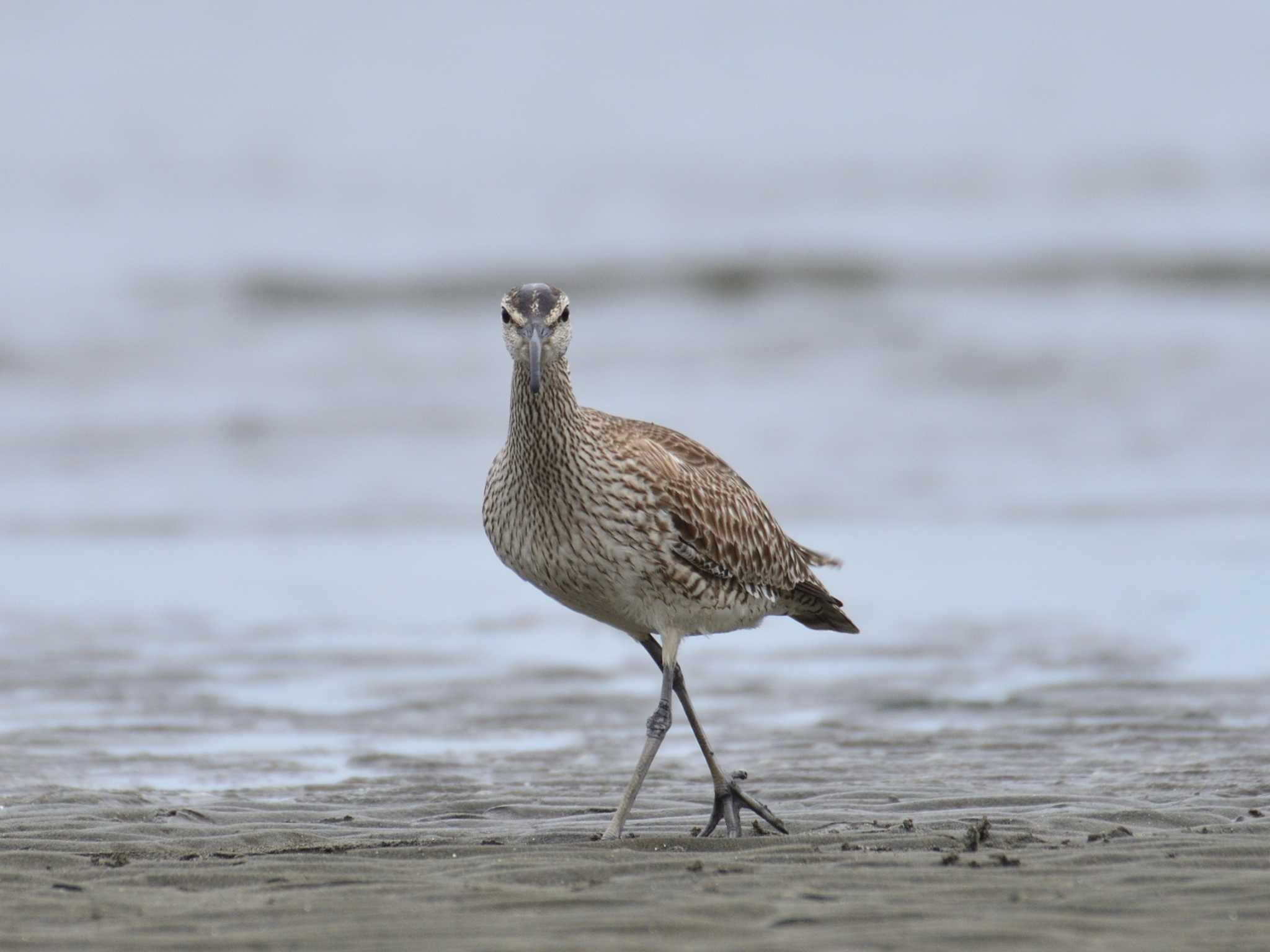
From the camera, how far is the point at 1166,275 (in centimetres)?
2656

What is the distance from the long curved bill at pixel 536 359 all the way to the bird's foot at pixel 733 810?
62.0 inches

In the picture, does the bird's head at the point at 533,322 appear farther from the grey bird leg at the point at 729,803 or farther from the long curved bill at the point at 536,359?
the grey bird leg at the point at 729,803

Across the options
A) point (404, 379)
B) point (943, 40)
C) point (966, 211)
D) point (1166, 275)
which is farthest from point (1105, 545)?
point (943, 40)

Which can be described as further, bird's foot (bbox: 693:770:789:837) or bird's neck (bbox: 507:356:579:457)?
bird's neck (bbox: 507:356:579:457)

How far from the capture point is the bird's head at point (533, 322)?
21.7 ft

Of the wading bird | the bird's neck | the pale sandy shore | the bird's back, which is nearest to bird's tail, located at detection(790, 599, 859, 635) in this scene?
the pale sandy shore

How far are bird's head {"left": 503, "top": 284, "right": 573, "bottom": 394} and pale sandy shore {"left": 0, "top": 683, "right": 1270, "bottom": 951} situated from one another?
1.64m

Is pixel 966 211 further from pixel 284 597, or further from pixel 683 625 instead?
pixel 683 625

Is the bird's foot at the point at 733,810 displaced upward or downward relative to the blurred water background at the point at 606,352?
downward

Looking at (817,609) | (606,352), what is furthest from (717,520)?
(606,352)

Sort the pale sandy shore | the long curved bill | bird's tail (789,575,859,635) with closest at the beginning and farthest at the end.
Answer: the pale sandy shore
the long curved bill
bird's tail (789,575,859,635)

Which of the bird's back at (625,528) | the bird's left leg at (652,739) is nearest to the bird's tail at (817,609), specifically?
the bird's back at (625,528)

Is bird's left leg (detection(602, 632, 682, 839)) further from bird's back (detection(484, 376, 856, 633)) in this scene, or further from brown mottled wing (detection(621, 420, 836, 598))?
brown mottled wing (detection(621, 420, 836, 598))

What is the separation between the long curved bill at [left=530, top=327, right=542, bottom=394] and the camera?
653 cm
